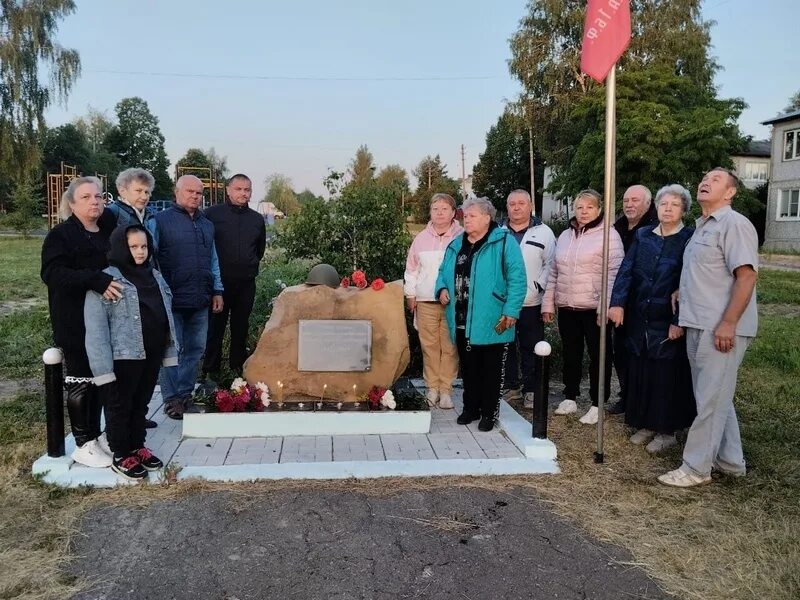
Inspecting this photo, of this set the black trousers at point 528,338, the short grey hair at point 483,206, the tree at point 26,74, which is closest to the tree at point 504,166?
the tree at point 26,74

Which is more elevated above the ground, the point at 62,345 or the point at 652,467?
the point at 62,345

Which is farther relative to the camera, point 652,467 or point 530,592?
point 652,467

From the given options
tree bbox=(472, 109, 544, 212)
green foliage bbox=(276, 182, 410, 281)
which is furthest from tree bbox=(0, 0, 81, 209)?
tree bbox=(472, 109, 544, 212)

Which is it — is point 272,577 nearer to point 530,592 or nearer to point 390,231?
point 530,592

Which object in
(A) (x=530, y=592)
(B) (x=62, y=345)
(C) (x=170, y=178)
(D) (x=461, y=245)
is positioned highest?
(C) (x=170, y=178)

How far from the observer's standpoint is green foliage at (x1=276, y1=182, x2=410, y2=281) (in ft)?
22.9

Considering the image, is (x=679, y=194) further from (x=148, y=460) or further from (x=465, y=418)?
(x=148, y=460)

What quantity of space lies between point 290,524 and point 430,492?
886 mm

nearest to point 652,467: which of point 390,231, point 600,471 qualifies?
point 600,471

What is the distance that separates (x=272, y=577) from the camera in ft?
9.87

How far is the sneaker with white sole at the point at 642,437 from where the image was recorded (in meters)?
4.98

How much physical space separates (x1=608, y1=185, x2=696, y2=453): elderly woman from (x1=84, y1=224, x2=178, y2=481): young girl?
10.3 feet

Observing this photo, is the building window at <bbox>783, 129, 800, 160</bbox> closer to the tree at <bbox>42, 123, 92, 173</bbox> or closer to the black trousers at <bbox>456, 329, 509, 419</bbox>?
the black trousers at <bbox>456, 329, 509, 419</bbox>

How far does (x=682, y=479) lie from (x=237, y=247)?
12.7ft
